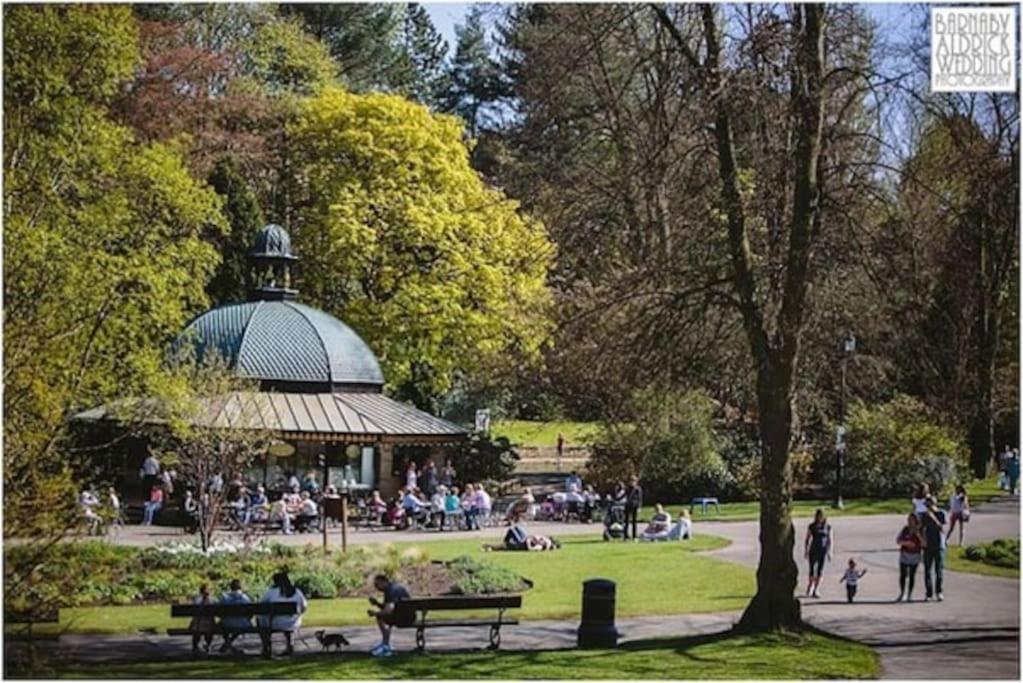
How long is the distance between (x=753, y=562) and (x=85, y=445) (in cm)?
835

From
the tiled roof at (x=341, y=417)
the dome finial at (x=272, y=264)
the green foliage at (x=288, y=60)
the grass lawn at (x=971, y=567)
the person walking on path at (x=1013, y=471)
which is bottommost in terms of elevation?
the grass lawn at (x=971, y=567)

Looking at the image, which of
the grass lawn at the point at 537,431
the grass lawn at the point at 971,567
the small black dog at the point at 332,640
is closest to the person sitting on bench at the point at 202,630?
the small black dog at the point at 332,640

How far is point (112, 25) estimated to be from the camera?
53.0 feet

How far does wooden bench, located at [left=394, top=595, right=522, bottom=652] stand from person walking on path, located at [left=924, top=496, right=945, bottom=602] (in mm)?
4452

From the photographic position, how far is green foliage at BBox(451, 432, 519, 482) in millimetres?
21208

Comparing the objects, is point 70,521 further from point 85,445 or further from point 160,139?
point 160,139

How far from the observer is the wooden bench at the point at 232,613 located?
13375 millimetres

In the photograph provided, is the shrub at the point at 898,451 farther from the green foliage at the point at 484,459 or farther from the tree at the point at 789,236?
the green foliage at the point at 484,459

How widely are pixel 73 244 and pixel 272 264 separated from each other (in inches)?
286

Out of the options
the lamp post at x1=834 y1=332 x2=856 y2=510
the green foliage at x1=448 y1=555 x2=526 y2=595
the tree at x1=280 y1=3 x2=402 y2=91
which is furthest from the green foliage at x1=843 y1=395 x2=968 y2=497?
the tree at x1=280 y1=3 x2=402 y2=91

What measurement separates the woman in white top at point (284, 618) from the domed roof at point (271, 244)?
28.3ft

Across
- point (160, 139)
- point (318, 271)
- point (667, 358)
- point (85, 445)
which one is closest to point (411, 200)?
point (318, 271)

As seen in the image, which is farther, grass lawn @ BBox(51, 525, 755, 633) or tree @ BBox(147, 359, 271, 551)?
tree @ BBox(147, 359, 271, 551)

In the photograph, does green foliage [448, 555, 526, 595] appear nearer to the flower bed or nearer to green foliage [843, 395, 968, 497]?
the flower bed
